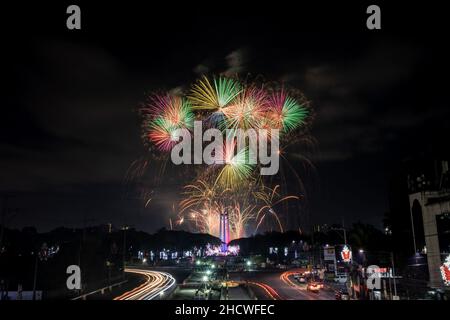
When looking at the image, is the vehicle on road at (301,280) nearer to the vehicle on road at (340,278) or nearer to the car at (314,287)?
the vehicle on road at (340,278)

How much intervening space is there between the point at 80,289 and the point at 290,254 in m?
151

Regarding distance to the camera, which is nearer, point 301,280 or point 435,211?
point 435,211

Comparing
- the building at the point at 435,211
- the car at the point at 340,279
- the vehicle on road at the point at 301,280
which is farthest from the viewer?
the car at the point at 340,279

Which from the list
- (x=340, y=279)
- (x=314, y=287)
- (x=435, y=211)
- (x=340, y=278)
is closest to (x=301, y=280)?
(x=340, y=279)

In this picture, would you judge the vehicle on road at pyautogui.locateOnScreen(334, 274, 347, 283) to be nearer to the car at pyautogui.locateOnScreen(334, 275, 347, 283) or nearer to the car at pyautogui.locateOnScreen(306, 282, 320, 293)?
the car at pyautogui.locateOnScreen(334, 275, 347, 283)

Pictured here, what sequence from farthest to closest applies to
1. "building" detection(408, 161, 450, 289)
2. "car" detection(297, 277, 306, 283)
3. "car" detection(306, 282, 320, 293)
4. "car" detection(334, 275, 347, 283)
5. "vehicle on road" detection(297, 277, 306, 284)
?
1. "car" detection(334, 275, 347, 283)
2. "car" detection(297, 277, 306, 283)
3. "vehicle on road" detection(297, 277, 306, 284)
4. "car" detection(306, 282, 320, 293)
5. "building" detection(408, 161, 450, 289)

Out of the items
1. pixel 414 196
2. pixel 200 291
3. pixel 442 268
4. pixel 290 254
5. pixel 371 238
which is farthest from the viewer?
pixel 290 254

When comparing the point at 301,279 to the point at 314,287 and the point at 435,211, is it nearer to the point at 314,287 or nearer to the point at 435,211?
the point at 314,287

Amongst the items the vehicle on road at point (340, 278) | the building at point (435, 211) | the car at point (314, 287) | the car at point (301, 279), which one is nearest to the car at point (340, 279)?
the vehicle on road at point (340, 278)

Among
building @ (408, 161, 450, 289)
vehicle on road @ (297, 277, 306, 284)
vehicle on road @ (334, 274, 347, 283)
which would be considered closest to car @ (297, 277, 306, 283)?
vehicle on road @ (297, 277, 306, 284)

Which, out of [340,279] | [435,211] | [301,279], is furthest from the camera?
[340,279]

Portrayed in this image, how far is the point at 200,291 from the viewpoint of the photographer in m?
49.9
